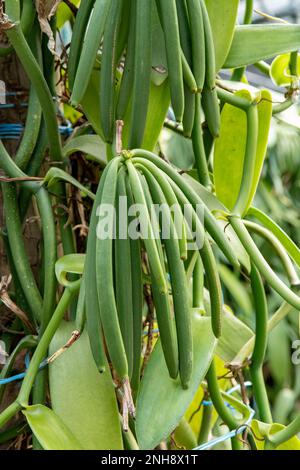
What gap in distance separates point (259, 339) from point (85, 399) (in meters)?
0.21

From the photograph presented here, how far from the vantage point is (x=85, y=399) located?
60 cm

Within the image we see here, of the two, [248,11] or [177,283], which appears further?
[248,11]

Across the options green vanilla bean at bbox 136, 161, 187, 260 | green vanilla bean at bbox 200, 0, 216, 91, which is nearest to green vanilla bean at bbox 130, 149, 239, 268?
green vanilla bean at bbox 136, 161, 187, 260

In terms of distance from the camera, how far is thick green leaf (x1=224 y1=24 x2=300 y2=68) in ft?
2.22

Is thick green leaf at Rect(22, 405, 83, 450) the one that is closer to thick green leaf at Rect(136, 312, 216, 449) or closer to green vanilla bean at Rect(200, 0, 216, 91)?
thick green leaf at Rect(136, 312, 216, 449)

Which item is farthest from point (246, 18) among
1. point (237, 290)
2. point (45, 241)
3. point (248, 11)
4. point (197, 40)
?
point (237, 290)

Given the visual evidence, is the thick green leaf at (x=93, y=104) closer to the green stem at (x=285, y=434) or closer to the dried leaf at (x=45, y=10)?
the dried leaf at (x=45, y=10)

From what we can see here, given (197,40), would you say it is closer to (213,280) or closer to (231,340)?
(213,280)

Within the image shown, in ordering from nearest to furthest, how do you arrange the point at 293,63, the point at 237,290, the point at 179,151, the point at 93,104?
the point at 93,104 → the point at 293,63 → the point at 237,290 → the point at 179,151

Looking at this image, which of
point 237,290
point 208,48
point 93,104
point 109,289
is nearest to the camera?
point 109,289

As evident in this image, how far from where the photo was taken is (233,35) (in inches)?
26.5

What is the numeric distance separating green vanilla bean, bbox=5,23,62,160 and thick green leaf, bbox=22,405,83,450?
0.88ft

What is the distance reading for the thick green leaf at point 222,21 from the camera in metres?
0.65
